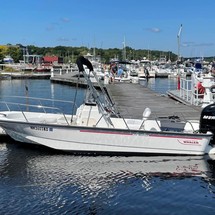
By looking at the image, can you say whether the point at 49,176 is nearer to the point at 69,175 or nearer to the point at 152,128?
the point at 69,175

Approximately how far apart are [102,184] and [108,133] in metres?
2.68

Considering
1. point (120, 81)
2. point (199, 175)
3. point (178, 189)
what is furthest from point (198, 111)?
point (120, 81)

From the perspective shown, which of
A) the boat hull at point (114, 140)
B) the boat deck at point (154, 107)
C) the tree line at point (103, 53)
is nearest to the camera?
the boat hull at point (114, 140)

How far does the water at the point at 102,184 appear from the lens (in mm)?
9914

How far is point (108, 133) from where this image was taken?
14031mm

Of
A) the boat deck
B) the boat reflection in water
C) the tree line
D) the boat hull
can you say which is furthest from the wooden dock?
the tree line

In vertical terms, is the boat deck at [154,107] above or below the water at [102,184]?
above

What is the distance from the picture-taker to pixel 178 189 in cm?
1121

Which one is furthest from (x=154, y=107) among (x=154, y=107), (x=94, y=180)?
(x=94, y=180)

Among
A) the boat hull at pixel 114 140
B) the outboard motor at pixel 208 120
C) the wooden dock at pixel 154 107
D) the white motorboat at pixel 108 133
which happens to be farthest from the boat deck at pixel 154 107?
the outboard motor at pixel 208 120

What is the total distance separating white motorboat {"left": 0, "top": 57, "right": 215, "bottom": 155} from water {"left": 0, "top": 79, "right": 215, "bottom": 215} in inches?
13.4

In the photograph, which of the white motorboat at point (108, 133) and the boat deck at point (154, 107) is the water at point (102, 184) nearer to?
the white motorboat at point (108, 133)

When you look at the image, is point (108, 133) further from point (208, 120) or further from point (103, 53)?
point (103, 53)

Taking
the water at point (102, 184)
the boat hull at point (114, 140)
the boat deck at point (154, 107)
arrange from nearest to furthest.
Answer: the water at point (102, 184) → the boat hull at point (114, 140) → the boat deck at point (154, 107)
